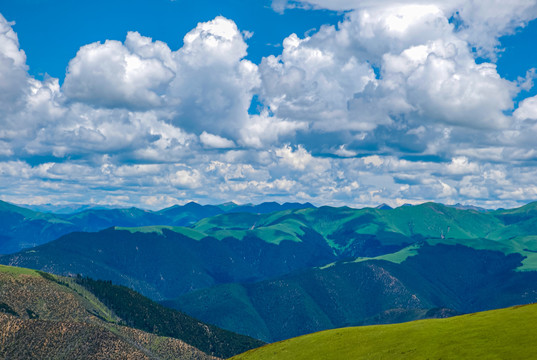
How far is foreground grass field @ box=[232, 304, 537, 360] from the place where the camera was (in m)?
85.0

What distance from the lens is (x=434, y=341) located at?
9731 cm

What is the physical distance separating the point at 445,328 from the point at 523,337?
20.2 m

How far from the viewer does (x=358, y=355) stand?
104625 millimetres

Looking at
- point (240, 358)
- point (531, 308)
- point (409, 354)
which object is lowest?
point (240, 358)

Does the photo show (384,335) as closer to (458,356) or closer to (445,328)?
(445,328)

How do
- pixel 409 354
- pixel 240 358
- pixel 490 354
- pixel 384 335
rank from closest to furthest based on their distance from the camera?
pixel 490 354 < pixel 409 354 < pixel 384 335 < pixel 240 358

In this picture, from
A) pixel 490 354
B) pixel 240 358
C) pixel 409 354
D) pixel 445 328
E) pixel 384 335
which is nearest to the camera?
pixel 490 354

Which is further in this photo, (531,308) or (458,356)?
(531,308)

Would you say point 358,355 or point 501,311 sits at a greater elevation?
point 501,311

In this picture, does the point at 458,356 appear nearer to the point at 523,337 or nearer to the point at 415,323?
the point at 523,337

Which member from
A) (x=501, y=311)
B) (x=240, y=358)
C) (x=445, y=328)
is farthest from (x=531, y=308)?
(x=240, y=358)

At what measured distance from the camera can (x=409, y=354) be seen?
95312 mm

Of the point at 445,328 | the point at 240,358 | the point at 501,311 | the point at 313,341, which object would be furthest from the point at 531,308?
the point at 240,358

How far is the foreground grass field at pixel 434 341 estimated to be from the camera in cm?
8500
